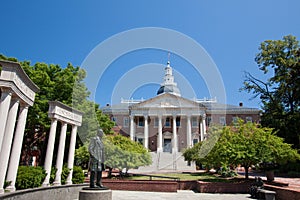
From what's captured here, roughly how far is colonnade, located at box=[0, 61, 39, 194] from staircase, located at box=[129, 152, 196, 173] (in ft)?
68.0

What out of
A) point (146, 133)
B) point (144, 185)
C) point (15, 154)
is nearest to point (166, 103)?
point (146, 133)

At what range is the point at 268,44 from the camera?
95.8ft

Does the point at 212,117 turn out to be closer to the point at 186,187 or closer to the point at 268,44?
the point at 268,44

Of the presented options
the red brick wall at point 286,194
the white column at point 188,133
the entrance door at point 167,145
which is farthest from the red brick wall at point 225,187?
the entrance door at point 167,145

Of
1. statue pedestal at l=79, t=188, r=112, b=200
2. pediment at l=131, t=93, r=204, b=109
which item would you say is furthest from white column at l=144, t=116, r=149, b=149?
statue pedestal at l=79, t=188, r=112, b=200

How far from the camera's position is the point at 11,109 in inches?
354

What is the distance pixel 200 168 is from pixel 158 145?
11.3m

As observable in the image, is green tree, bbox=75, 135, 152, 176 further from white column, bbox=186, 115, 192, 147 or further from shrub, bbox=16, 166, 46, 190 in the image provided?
white column, bbox=186, 115, 192, 147

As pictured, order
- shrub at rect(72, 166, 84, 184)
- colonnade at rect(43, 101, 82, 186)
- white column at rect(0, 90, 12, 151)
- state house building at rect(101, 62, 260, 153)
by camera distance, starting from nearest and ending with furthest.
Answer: white column at rect(0, 90, 12, 151) → colonnade at rect(43, 101, 82, 186) → shrub at rect(72, 166, 84, 184) → state house building at rect(101, 62, 260, 153)

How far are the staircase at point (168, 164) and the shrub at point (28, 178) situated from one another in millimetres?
19429

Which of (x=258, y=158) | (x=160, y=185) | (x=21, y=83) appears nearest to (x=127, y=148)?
(x=160, y=185)

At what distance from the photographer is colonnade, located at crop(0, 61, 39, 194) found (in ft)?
26.5

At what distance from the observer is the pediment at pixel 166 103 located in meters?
→ 44.1

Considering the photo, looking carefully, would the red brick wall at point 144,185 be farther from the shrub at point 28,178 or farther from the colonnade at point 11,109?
the colonnade at point 11,109
